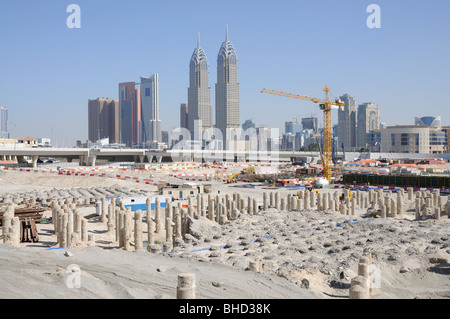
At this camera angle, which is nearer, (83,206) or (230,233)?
(230,233)

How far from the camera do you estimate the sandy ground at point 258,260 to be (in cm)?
1077

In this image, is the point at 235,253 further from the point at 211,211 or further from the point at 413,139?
the point at 413,139

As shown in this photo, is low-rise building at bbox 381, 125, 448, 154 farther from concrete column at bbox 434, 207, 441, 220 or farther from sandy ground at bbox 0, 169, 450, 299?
sandy ground at bbox 0, 169, 450, 299

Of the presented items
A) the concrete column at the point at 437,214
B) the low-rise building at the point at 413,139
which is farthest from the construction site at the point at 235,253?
the low-rise building at the point at 413,139

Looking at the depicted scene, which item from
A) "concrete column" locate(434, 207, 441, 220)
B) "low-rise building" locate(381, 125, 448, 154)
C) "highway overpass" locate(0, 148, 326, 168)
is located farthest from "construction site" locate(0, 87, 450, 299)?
"low-rise building" locate(381, 125, 448, 154)

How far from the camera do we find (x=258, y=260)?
15.2m

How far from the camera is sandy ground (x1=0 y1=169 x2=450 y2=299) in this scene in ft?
35.3

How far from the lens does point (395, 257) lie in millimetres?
16281

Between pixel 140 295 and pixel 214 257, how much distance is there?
6573 millimetres

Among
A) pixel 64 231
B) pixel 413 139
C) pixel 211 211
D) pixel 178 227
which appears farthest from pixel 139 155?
pixel 413 139

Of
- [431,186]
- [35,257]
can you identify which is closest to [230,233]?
[35,257]

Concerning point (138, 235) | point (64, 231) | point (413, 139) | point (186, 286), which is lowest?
point (138, 235)
